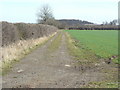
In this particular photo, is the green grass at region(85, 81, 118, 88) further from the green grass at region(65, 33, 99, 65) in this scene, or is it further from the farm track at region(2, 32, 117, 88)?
the green grass at region(65, 33, 99, 65)

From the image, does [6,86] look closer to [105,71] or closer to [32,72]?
[32,72]

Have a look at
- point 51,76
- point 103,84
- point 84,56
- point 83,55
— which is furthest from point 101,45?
point 103,84

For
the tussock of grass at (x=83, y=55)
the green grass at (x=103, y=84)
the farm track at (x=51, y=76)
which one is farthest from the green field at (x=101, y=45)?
the green grass at (x=103, y=84)

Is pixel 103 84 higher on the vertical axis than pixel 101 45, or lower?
higher

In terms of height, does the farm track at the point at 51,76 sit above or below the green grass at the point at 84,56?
above

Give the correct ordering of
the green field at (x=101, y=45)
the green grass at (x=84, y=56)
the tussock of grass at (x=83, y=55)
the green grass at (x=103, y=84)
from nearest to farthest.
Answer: the green grass at (x=103, y=84), the green grass at (x=84, y=56), the tussock of grass at (x=83, y=55), the green field at (x=101, y=45)

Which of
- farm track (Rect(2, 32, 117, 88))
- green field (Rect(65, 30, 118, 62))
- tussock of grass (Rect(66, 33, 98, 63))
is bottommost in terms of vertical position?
green field (Rect(65, 30, 118, 62))

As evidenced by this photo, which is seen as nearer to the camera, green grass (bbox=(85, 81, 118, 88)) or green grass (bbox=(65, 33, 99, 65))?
green grass (bbox=(85, 81, 118, 88))

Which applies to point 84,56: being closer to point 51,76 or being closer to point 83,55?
point 83,55

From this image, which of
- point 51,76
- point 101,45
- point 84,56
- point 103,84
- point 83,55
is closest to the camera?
point 103,84

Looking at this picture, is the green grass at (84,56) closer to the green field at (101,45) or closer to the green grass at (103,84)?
the green field at (101,45)

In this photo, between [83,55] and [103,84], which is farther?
[83,55]

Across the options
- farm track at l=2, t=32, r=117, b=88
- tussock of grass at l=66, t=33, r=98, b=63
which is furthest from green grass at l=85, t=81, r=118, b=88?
tussock of grass at l=66, t=33, r=98, b=63

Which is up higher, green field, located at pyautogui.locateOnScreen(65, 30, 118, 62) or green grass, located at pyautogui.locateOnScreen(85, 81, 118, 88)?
green grass, located at pyautogui.locateOnScreen(85, 81, 118, 88)
